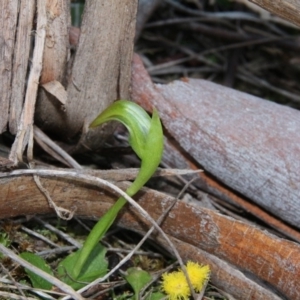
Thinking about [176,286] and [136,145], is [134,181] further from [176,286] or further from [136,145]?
[176,286]

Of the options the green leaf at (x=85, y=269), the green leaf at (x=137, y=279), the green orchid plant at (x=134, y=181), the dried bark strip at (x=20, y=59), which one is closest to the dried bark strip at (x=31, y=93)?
the dried bark strip at (x=20, y=59)

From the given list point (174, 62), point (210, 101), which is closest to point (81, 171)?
point (210, 101)

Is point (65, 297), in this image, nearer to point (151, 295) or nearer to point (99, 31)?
point (151, 295)

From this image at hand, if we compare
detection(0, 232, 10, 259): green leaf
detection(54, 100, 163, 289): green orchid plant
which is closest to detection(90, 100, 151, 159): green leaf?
detection(54, 100, 163, 289): green orchid plant

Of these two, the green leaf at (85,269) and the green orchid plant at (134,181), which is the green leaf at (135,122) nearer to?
the green orchid plant at (134,181)

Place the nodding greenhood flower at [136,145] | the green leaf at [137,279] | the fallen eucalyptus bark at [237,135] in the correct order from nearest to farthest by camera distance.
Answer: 1. the nodding greenhood flower at [136,145]
2. the green leaf at [137,279]
3. the fallen eucalyptus bark at [237,135]
